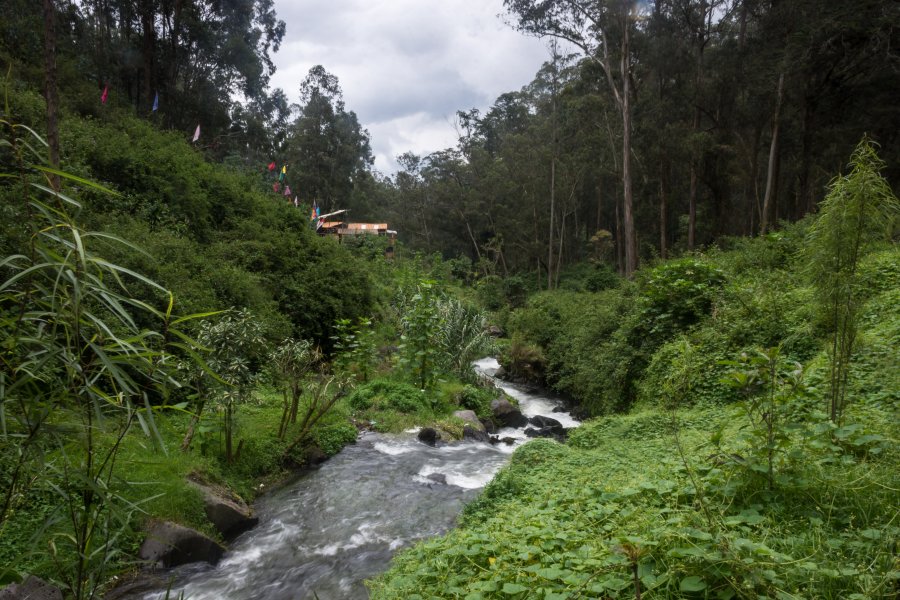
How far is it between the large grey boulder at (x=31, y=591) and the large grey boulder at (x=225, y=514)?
5.92ft

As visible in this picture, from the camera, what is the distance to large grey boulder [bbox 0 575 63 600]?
150 inches

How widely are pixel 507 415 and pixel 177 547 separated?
294 inches

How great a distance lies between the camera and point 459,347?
13945 millimetres

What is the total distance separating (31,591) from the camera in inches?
154

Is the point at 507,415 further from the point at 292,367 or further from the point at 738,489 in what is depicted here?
the point at 738,489

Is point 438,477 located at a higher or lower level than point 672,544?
lower

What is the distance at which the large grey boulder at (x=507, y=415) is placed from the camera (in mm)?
11203

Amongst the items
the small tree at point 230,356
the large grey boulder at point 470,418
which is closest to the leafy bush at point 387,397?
the large grey boulder at point 470,418

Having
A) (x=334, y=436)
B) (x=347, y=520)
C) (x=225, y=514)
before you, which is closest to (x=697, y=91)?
(x=334, y=436)

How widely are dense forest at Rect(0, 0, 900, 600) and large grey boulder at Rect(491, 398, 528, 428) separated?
1.10ft

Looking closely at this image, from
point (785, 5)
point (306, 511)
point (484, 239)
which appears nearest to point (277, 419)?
point (306, 511)

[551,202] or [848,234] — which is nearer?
[848,234]

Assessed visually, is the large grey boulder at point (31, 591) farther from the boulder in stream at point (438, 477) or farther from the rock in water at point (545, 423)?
the rock in water at point (545, 423)

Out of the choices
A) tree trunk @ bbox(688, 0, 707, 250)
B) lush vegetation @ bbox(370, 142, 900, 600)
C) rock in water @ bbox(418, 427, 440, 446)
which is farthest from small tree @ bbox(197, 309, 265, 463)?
tree trunk @ bbox(688, 0, 707, 250)
